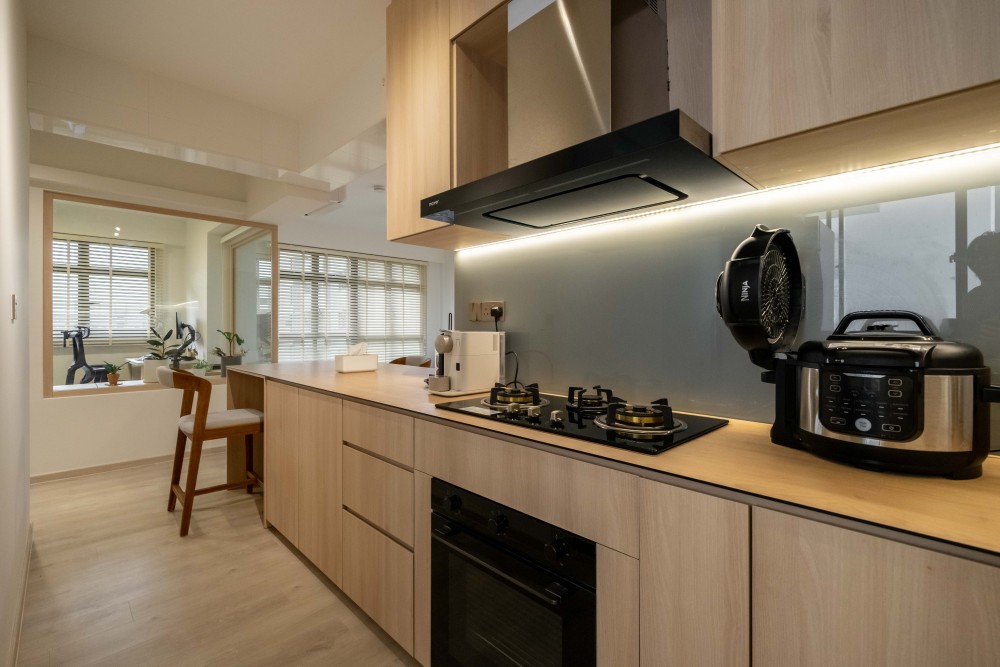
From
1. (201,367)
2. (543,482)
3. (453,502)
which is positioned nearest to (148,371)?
(201,367)

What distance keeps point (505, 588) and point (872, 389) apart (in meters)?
0.93

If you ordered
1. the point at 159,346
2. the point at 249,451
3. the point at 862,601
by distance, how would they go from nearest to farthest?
1. the point at 862,601
2. the point at 249,451
3. the point at 159,346

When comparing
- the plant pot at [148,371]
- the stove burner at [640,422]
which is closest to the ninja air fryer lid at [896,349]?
the stove burner at [640,422]

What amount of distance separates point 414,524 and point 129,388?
3819mm

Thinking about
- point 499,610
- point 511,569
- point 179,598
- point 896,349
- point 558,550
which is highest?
point 896,349

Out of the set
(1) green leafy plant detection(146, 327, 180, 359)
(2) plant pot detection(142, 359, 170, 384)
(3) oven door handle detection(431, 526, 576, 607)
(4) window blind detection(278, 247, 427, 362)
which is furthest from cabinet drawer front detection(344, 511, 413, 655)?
(4) window blind detection(278, 247, 427, 362)

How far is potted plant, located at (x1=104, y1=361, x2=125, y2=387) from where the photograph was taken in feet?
12.6

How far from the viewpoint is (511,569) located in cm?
113

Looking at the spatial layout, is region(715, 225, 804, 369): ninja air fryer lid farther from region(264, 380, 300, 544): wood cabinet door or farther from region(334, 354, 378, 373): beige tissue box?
region(334, 354, 378, 373): beige tissue box

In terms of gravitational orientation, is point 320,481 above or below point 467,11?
below

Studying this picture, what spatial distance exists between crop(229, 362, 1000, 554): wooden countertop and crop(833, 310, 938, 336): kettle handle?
0.97 feet

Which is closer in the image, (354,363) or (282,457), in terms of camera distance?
(282,457)

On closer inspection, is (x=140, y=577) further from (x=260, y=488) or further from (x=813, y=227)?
(x=813, y=227)

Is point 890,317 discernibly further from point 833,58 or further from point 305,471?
point 305,471
